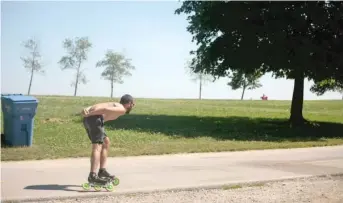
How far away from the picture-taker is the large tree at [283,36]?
17781mm

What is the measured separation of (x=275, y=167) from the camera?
8820 mm

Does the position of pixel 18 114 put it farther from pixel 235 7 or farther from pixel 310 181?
pixel 235 7

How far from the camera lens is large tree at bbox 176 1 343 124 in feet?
58.3

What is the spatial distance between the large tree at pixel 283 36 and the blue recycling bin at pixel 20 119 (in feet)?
37.4

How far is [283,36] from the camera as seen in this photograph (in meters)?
17.7

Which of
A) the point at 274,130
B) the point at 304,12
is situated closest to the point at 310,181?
the point at 274,130

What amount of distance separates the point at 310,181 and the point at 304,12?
11883mm

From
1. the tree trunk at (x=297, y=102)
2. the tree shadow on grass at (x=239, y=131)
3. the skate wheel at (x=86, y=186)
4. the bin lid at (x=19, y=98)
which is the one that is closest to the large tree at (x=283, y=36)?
the tree trunk at (x=297, y=102)

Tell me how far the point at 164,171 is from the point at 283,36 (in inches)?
461

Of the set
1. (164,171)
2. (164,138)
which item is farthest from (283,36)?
(164,171)

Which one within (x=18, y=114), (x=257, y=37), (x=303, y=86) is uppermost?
(x=257, y=37)

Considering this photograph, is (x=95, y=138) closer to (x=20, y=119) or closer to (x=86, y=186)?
(x=86, y=186)

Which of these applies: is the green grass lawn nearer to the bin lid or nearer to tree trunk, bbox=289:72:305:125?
the bin lid

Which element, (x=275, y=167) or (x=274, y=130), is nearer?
(x=275, y=167)
